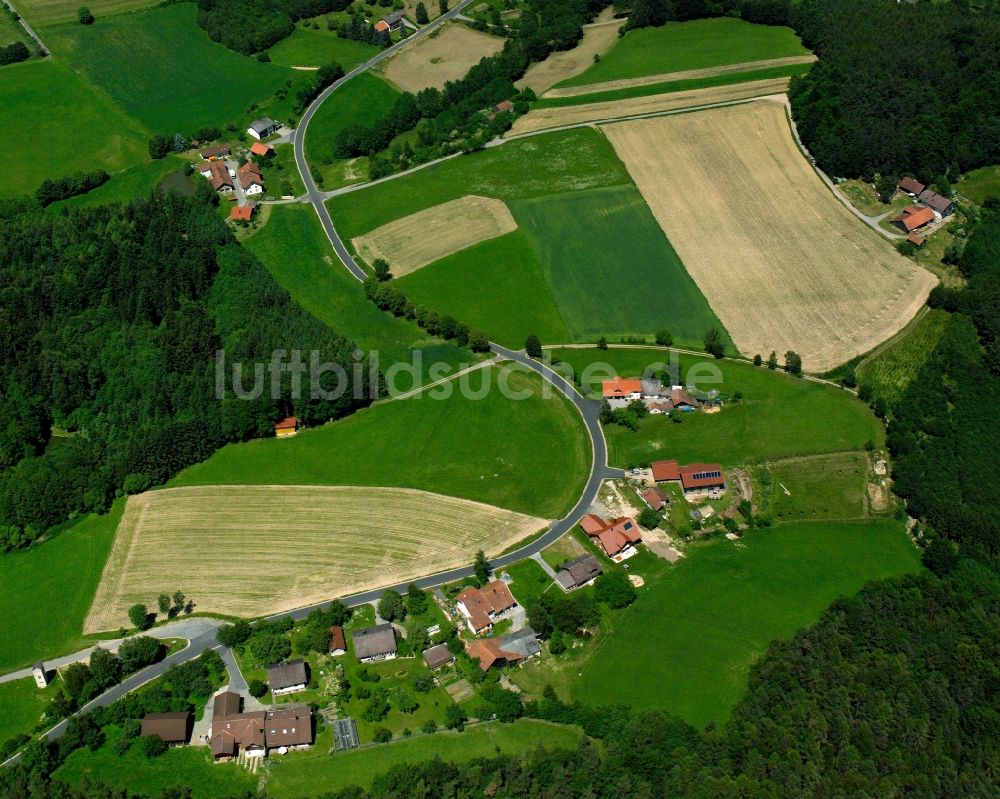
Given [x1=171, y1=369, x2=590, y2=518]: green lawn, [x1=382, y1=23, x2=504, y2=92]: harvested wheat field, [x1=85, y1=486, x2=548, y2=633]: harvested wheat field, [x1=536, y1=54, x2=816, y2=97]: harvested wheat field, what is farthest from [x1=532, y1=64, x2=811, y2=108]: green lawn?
[x1=85, y1=486, x2=548, y2=633]: harvested wheat field

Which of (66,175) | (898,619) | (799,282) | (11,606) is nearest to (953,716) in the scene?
(898,619)

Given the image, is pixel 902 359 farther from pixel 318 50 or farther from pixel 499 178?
pixel 318 50

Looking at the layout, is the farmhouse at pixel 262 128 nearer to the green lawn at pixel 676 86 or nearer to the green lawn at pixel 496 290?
the green lawn at pixel 676 86


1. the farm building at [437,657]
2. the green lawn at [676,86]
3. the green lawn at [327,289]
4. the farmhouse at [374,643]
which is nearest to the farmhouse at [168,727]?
the farmhouse at [374,643]

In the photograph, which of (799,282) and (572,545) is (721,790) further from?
(799,282)

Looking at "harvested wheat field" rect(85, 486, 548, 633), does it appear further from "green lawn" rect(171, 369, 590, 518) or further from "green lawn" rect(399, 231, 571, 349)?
"green lawn" rect(399, 231, 571, 349)

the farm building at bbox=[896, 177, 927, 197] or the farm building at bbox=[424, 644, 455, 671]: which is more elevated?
the farm building at bbox=[424, 644, 455, 671]

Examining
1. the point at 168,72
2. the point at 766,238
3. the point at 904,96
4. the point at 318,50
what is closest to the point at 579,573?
the point at 766,238
